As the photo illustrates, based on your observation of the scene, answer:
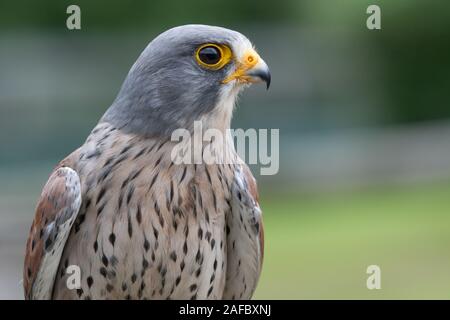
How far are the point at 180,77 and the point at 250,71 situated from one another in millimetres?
330

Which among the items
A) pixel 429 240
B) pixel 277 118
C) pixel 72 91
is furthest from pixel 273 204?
pixel 72 91

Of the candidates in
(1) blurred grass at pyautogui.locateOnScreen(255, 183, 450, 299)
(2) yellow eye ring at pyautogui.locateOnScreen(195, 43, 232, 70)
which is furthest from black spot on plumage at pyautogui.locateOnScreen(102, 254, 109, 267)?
(1) blurred grass at pyautogui.locateOnScreen(255, 183, 450, 299)

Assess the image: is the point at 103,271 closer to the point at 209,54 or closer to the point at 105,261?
the point at 105,261

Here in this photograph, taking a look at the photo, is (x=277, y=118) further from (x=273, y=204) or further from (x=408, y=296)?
(x=408, y=296)

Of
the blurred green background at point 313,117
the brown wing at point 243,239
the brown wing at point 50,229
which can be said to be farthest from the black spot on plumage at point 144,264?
the blurred green background at point 313,117

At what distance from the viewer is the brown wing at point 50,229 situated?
11.7 feet

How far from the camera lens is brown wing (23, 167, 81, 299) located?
3.58 m

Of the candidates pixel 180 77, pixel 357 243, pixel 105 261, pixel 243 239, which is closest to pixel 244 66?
pixel 180 77

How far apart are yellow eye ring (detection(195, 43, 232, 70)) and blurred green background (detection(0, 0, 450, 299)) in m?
5.42

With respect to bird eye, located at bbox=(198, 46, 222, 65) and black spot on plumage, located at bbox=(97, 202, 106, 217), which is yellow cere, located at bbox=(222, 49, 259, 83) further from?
black spot on plumage, located at bbox=(97, 202, 106, 217)

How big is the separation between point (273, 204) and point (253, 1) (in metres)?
4.09

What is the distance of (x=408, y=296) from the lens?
8.59 metres

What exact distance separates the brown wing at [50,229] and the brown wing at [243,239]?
75 centimetres

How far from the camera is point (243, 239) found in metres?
3.88
